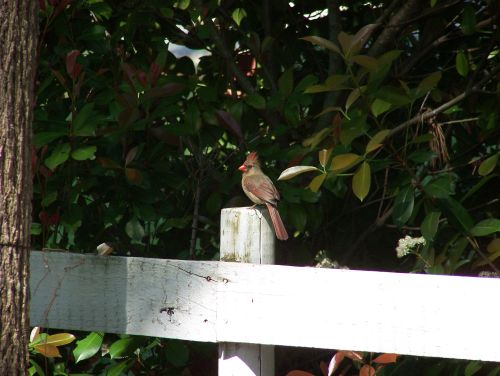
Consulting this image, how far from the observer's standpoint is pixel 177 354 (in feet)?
9.20

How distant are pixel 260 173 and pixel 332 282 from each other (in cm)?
117

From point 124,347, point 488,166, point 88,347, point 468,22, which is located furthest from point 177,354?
point 468,22

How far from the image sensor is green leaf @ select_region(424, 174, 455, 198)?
8.80ft

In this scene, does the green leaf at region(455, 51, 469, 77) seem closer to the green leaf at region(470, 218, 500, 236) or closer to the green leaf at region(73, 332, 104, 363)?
the green leaf at region(470, 218, 500, 236)

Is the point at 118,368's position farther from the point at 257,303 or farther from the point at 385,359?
the point at 257,303

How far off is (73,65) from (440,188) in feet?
4.08

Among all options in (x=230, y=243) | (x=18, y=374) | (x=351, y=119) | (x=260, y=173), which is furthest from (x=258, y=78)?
(x=18, y=374)

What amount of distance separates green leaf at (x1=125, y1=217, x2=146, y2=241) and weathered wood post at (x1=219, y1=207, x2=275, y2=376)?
1051 mm

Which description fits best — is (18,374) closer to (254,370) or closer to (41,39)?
(254,370)

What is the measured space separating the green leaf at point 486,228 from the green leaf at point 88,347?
127cm

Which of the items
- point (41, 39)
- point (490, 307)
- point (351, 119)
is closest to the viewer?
point (490, 307)

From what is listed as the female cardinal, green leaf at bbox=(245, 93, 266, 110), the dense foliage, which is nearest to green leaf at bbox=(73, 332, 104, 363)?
the dense foliage

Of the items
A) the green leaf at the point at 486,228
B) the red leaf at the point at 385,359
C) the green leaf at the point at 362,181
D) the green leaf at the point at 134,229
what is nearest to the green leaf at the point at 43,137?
the green leaf at the point at 134,229

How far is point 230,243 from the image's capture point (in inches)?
79.8
